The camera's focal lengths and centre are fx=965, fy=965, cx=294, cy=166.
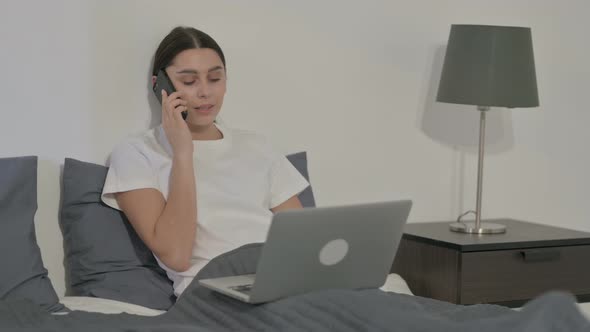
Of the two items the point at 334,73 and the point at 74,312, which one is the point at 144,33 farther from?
the point at 74,312

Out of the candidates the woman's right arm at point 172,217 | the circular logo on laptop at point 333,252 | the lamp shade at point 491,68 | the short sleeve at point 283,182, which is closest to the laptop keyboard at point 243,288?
the circular logo on laptop at point 333,252

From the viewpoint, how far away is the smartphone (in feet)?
9.34

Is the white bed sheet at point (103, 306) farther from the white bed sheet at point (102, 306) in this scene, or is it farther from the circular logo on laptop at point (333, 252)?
the circular logo on laptop at point (333, 252)

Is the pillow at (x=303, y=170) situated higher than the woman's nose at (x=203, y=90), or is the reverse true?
the woman's nose at (x=203, y=90)

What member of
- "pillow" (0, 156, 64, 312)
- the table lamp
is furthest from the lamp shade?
"pillow" (0, 156, 64, 312)

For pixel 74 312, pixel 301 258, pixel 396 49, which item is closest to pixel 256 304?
pixel 301 258

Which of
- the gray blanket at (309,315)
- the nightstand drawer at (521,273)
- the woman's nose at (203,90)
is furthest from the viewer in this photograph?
the nightstand drawer at (521,273)

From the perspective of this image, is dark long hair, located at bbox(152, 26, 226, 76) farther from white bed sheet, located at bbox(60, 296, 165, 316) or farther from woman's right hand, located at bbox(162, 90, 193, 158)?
white bed sheet, located at bbox(60, 296, 165, 316)

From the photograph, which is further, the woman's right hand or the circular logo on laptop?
the woman's right hand

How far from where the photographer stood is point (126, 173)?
8.87 ft

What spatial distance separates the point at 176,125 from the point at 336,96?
815 millimetres

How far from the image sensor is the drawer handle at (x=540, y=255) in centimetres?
321

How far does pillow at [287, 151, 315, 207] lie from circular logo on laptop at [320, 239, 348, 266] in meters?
0.94

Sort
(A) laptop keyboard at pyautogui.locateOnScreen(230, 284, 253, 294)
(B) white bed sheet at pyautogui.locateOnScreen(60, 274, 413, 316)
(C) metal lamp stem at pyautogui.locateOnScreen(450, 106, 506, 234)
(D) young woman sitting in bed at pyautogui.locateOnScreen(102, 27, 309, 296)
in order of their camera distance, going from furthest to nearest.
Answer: (C) metal lamp stem at pyautogui.locateOnScreen(450, 106, 506, 234) → (D) young woman sitting in bed at pyautogui.locateOnScreen(102, 27, 309, 296) → (B) white bed sheet at pyautogui.locateOnScreen(60, 274, 413, 316) → (A) laptop keyboard at pyautogui.locateOnScreen(230, 284, 253, 294)
